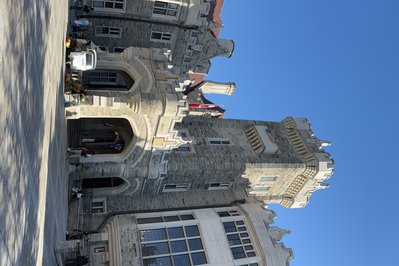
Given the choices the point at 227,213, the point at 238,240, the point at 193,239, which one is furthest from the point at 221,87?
the point at 193,239

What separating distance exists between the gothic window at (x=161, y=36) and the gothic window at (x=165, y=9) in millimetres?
1603

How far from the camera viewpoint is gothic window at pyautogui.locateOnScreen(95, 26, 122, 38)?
3544 centimetres

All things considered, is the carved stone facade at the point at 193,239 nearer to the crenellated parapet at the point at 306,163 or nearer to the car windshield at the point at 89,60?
the crenellated parapet at the point at 306,163

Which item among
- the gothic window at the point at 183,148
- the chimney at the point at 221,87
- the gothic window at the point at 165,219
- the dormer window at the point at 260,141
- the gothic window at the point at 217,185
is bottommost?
the gothic window at the point at 165,219

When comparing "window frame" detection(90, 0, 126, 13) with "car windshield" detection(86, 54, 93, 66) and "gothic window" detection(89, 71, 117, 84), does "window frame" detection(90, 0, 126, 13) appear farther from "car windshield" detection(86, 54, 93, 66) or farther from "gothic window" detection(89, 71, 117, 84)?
"car windshield" detection(86, 54, 93, 66)

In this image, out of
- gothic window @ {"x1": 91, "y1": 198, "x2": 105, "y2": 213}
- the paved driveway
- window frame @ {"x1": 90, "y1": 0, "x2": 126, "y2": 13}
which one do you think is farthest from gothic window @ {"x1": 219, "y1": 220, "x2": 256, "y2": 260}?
window frame @ {"x1": 90, "y1": 0, "x2": 126, "y2": 13}

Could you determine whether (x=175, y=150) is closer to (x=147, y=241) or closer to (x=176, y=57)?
(x=147, y=241)

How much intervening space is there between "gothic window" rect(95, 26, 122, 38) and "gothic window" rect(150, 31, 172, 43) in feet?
9.09

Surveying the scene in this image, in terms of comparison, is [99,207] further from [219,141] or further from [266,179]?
[266,179]

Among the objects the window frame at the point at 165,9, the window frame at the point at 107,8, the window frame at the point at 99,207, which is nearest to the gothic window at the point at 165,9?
the window frame at the point at 165,9

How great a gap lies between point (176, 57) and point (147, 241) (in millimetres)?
17301

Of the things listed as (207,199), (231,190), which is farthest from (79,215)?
(231,190)

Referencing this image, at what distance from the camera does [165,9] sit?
3597 cm

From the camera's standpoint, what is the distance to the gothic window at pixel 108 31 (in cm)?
3544
